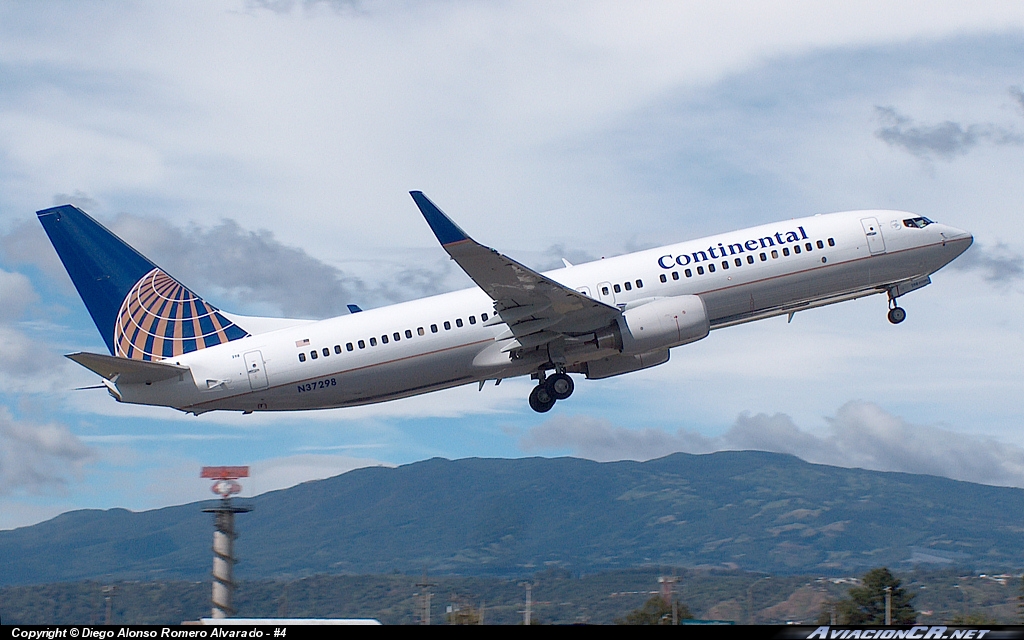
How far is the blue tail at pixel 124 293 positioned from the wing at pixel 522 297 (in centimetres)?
1035

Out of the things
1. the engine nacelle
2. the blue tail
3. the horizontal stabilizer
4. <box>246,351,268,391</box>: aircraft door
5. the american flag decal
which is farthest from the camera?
the blue tail

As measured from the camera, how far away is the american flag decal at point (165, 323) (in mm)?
43125

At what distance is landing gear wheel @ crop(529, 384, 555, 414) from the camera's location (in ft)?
146

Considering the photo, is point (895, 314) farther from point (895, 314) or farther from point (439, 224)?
point (439, 224)

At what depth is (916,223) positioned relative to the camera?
1784 inches

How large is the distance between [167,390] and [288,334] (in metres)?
4.78

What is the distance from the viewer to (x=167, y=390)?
40812mm

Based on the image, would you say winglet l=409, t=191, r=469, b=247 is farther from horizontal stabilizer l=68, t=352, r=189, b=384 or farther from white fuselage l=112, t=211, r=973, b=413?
horizontal stabilizer l=68, t=352, r=189, b=384

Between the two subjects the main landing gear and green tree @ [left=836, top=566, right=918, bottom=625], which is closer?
the main landing gear

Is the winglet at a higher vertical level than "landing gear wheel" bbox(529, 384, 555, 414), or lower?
higher

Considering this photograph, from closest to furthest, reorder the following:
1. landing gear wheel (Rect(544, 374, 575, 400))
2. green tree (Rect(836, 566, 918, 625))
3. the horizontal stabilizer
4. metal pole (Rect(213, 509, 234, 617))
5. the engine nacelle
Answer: the horizontal stabilizer → the engine nacelle → landing gear wheel (Rect(544, 374, 575, 400)) → green tree (Rect(836, 566, 918, 625)) → metal pole (Rect(213, 509, 234, 617))

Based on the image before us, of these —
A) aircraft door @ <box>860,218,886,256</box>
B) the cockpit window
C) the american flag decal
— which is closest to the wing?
the american flag decal

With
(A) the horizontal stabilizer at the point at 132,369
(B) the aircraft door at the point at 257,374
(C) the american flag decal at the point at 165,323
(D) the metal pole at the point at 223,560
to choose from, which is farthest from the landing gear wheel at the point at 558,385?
(D) the metal pole at the point at 223,560

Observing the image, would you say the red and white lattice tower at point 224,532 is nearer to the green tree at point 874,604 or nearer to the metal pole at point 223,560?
the metal pole at point 223,560
